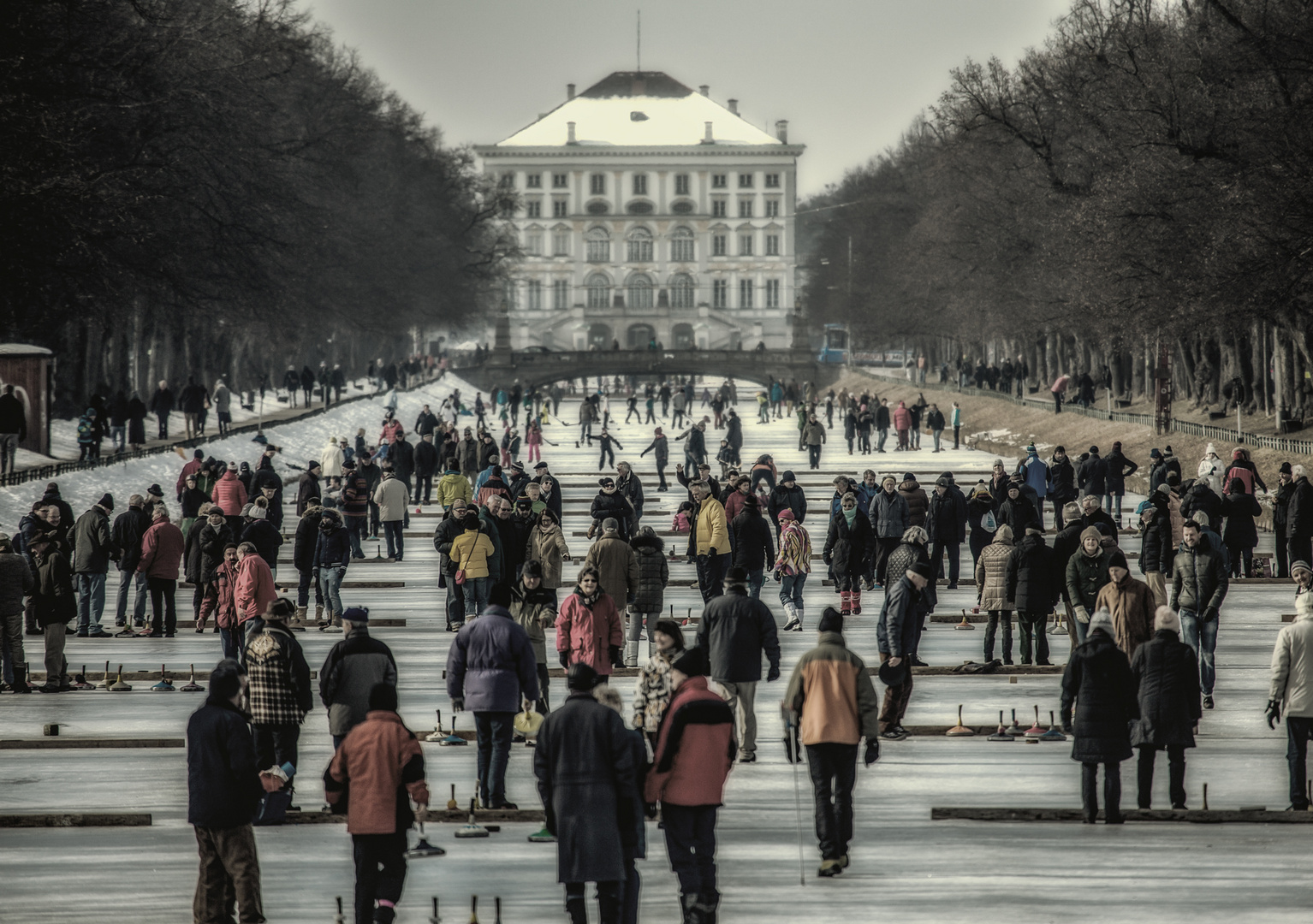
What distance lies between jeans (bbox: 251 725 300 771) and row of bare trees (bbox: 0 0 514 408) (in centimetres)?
1978

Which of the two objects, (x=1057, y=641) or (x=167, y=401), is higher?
(x=167, y=401)

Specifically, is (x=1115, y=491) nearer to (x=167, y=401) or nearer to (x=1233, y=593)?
(x=1233, y=593)

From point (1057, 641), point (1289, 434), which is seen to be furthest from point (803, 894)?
point (1289, 434)

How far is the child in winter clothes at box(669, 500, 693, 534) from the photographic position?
20375 mm

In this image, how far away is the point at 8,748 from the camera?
13.7 metres

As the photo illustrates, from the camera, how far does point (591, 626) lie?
1302 centimetres

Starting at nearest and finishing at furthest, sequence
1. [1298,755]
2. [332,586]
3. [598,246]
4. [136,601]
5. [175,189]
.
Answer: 1. [1298,755]
2. [332,586]
3. [136,601]
4. [175,189]
5. [598,246]

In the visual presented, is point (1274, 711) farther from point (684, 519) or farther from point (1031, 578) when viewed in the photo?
point (684, 519)

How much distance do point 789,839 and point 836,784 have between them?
26.7 inches

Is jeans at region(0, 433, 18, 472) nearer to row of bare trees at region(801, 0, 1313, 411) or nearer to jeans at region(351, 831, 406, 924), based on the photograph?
row of bare trees at region(801, 0, 1313, 411)

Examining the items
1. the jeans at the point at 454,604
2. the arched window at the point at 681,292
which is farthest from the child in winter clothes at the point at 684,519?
the arched window at the point at 681,292

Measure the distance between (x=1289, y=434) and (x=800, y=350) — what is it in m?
59.3

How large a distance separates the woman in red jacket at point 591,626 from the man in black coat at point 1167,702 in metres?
3.43

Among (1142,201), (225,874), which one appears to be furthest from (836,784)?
(1142,201)
